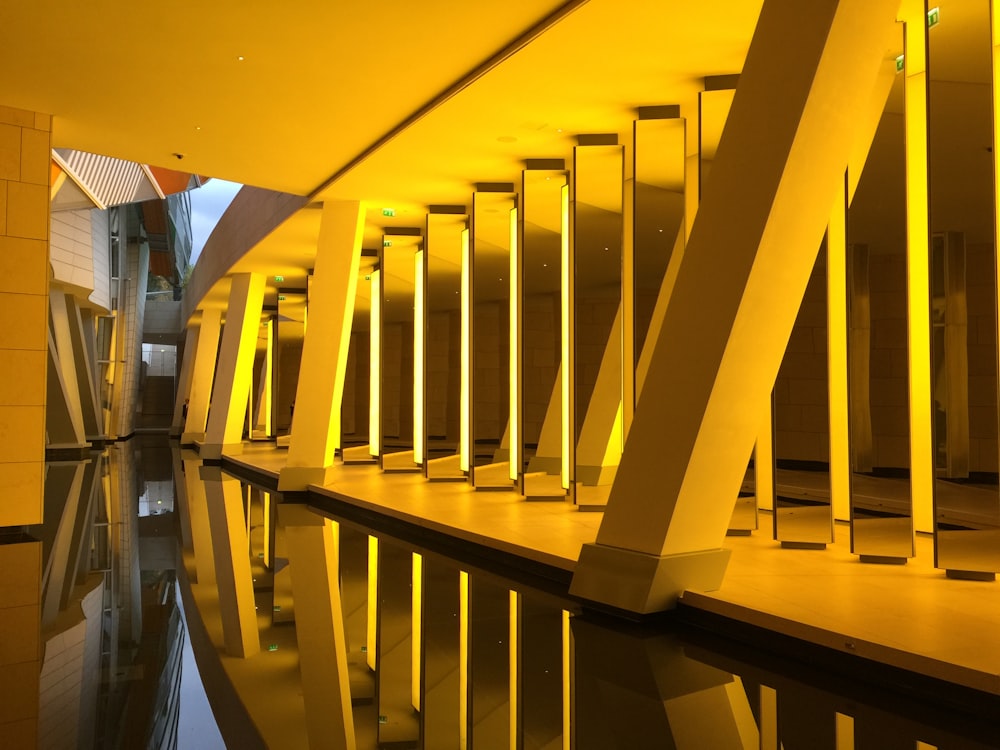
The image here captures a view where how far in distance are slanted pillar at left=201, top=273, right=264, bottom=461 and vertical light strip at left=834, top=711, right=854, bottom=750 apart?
19250 millimetres

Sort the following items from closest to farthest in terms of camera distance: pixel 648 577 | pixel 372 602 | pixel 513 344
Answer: pixel 648 577 < pixel 372 602 < pixel 513 344

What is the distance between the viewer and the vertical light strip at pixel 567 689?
352 centimetres

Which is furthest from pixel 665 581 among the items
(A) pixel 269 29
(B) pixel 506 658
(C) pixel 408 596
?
(A) pixel 269 29

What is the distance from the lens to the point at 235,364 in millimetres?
21422

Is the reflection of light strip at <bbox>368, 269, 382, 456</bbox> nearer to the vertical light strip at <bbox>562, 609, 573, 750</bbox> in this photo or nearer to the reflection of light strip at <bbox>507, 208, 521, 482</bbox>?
the reflection of light strip at <bbox>507, 208, 521, 482</bbox>

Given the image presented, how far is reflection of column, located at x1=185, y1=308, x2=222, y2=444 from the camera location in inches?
1134

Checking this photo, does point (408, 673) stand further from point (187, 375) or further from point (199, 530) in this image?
point (187, 375)

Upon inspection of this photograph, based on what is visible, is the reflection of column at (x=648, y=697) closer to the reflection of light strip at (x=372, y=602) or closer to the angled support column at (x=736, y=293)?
the angled support column at (x=736, y=293)

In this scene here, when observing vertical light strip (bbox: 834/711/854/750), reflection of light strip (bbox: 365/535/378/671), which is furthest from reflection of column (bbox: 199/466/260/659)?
vertical light strip (bbox: 834/711/854/750)

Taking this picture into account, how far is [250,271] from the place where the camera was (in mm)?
20688

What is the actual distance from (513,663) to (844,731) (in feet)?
5.71

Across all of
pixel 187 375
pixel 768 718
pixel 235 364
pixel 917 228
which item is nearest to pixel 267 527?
pixel 768 718

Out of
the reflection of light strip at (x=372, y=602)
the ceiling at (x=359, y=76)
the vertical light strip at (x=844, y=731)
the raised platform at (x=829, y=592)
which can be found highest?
the ceiling at (x=359, y=76)

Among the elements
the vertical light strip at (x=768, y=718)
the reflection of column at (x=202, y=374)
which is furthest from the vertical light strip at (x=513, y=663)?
the reflection of column at (x=202, y=374)
